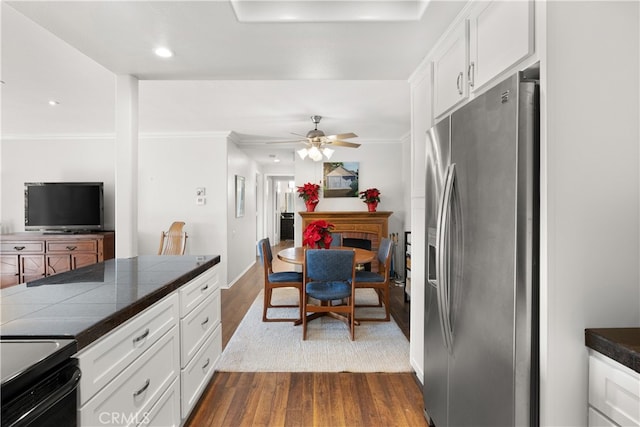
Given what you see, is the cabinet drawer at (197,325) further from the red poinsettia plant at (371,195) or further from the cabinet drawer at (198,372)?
the red poinsettia plant at (371,195)

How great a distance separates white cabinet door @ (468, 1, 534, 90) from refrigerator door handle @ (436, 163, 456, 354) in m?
0.45

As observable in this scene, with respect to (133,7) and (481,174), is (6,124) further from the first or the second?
(481,174)

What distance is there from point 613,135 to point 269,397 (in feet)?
7.55

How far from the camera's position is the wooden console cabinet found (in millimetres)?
4422

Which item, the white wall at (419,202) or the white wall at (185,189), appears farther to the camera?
the white wall at (185,189)

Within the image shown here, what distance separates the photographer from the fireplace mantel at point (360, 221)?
209 inches

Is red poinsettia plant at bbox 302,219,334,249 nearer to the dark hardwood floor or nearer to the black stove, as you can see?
the dark hardwood floor

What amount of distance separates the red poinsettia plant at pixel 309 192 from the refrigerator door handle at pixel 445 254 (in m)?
3.95

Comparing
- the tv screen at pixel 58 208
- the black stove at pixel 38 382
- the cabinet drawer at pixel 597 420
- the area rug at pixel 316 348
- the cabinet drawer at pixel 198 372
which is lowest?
the area rug at pixel 316 348

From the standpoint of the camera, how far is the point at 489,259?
119 cm

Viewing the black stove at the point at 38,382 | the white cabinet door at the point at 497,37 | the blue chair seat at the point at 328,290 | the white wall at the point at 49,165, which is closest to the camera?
the black stove at the point at 38,382

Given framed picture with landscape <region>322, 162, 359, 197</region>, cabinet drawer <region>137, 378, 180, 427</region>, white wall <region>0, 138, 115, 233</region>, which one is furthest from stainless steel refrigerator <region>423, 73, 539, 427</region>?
white wall <region>0, 138, 115, 233</region>

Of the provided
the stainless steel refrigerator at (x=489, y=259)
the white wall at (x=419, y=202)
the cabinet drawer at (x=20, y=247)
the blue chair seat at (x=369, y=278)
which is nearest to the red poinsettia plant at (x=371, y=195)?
the blue chair seat at (x=369, y=278)

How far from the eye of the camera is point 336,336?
3.07m
